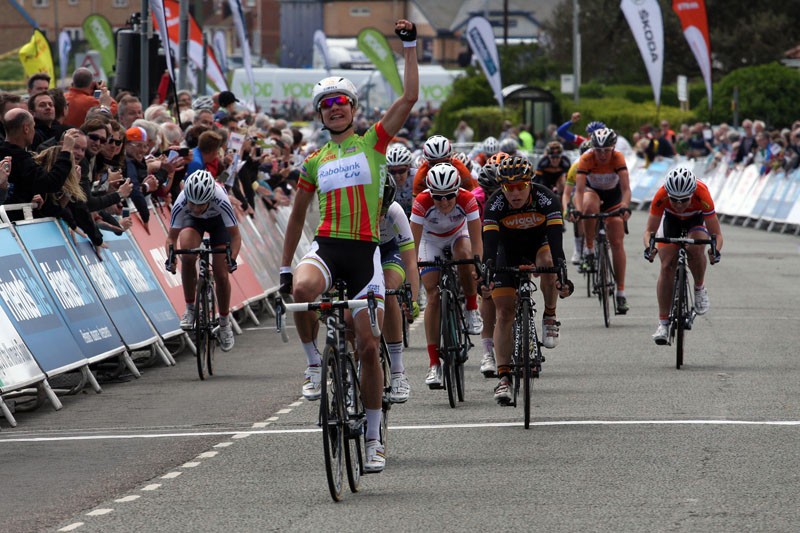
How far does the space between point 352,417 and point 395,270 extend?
1690 mm

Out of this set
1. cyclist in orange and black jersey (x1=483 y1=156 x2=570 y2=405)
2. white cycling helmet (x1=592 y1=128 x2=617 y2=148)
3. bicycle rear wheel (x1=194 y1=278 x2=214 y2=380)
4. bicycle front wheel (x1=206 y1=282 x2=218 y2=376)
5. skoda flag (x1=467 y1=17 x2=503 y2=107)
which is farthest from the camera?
skoda flag (x1=467 y1=17 x2=503 y2=107)

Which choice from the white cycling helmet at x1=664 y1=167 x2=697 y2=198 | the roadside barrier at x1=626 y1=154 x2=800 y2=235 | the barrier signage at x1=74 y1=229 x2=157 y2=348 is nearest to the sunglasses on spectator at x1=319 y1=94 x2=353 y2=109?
the barrier signage at x1=74 y1=229 x2=157 y2=348

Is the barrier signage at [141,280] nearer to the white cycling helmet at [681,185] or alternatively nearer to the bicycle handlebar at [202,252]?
the bicycle handlebar at [202,252]

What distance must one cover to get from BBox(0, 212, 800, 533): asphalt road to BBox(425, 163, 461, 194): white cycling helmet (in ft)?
5.22

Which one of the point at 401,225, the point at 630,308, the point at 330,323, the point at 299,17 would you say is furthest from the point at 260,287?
the point at 299,17

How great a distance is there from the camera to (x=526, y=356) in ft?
36.5

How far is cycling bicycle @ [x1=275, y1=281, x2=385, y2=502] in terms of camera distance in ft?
28.0

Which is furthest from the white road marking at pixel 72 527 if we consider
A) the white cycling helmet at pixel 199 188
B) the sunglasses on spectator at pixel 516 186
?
the white cycling helmet at pixel 199 188

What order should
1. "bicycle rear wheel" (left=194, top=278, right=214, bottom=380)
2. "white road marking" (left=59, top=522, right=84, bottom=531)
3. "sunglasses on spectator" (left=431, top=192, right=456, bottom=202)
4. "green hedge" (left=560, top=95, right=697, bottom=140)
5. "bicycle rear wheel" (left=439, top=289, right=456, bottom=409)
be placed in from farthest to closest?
"green hedge" (left=560, top=95, right=697, bottom=140)
"bicycle rear wheel" (left=194, top=278, right=214, bottom=380)
"sunglasses on spectator" (left=431, top=192, right=456, bottom=202)
"bicycle rear wheel" (left=439, top=289, right=456, bottom=409)
"white road marking" (left=59, top=522, right=84, bottom=531)

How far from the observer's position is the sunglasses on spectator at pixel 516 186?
12.0 metres

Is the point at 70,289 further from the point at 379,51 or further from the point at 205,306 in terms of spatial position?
the point at 379,51

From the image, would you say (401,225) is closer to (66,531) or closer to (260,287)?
(66,531)

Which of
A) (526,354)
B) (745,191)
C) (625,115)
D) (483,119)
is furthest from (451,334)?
(483,119)

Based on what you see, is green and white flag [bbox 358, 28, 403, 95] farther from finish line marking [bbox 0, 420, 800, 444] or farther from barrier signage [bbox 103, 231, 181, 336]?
finish line marking [bbox 0, 420, 800, 444]
